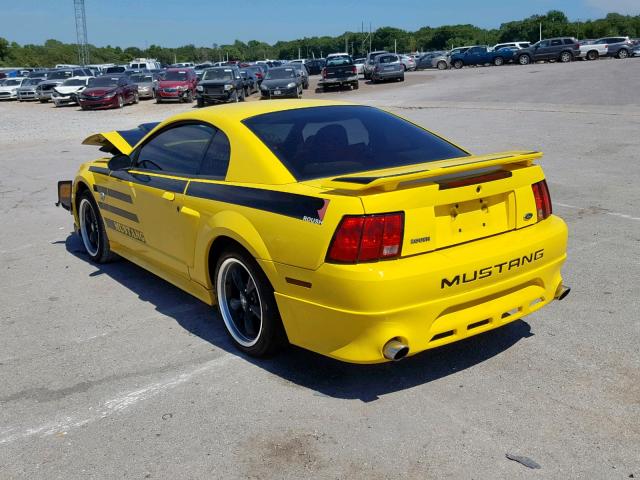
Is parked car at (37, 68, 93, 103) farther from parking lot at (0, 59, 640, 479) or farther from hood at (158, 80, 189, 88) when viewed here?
parking lot at (0, 59, 640, 479)

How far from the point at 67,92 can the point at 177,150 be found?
32.1 metres

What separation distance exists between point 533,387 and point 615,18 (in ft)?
365

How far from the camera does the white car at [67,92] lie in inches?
1325

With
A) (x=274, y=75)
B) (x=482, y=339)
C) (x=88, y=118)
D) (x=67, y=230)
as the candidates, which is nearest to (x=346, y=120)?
(x=482, y=339)

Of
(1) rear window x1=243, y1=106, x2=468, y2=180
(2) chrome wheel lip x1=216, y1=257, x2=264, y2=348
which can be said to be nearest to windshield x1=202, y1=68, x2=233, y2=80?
(1) rear window x1=243, y1=106, x2=468, y2=180

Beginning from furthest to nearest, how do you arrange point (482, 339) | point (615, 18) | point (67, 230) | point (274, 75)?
point (615, 18) → point (274, 75) → point (67, 230) → point (482, 339)

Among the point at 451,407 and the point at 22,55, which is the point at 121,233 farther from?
the point at 22,55

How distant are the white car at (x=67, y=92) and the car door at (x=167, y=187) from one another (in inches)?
1231

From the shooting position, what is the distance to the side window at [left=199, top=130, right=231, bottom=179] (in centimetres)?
416

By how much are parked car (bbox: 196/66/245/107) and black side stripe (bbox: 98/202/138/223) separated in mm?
23630

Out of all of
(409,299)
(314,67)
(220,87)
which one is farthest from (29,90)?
(409,299)

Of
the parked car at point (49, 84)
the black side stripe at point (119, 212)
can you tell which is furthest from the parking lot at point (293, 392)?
the parked car at point (49, 84)

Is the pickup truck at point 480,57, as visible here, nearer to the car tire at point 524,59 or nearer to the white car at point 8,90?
the car tire at point 524,59

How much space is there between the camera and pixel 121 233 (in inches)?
217
